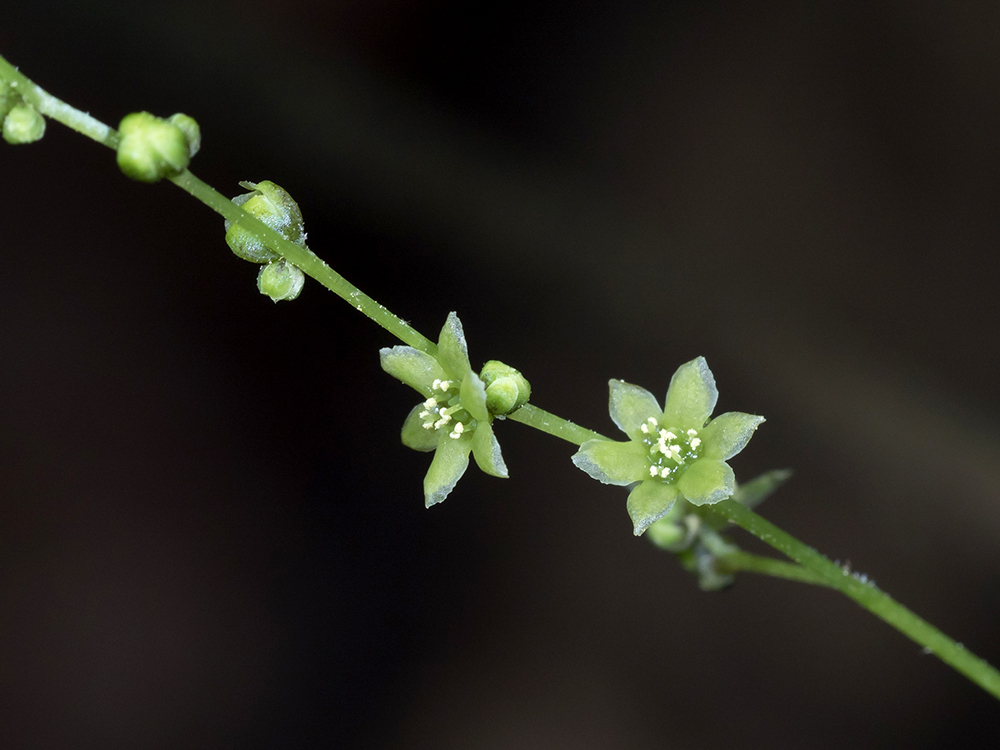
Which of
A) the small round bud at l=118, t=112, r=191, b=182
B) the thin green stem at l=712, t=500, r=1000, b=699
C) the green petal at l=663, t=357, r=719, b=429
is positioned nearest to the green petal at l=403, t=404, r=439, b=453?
the green petal at l=663, t=357, r=719, b=429

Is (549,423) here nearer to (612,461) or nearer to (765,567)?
(612,461)

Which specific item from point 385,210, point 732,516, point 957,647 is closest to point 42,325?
point 385,210

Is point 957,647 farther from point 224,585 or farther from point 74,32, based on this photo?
point 74,32

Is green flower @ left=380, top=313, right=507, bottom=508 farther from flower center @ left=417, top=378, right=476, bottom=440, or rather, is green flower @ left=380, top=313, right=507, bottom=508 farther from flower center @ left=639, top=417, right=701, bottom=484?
flower center @ left=639, top=417, right=701, bottom=484

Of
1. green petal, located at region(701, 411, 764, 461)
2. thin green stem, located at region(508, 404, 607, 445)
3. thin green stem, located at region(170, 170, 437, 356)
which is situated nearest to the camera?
thin green stem, located at region(170, 170, 437, 356)

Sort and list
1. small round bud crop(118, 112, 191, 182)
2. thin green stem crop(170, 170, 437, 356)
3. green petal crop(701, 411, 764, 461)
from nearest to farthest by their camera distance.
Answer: small round bud crop(118, 112, 191, 182), thin green stem crop(170, 170, 437, 356), green petal crop(701, 411, 764, 461)

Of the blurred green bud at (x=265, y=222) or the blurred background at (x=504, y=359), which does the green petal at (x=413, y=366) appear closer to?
the blurred green bud at (x=265, y=222)
